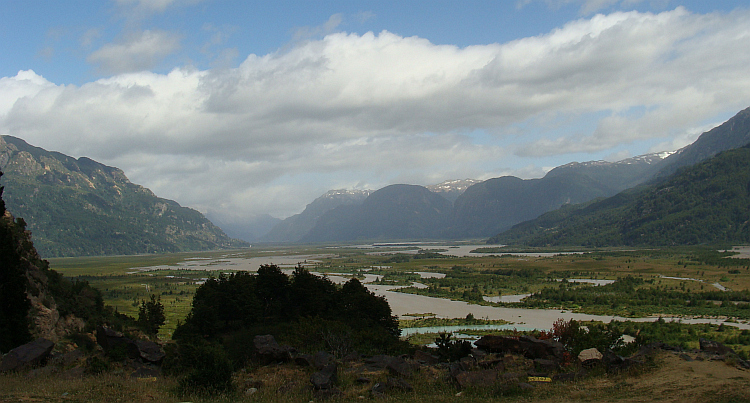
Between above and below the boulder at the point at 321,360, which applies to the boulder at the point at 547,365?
below

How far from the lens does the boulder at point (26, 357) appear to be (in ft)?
74.4

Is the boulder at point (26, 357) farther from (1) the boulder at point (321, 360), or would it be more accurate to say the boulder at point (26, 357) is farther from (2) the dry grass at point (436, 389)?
(1) the boulder at point (321, 360)

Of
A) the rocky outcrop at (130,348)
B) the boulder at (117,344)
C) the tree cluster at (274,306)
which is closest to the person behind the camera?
the rocky outcrop at (130,348)

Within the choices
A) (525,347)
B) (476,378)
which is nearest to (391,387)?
(476,378)

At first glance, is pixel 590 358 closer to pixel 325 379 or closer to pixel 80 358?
pixel 325 379

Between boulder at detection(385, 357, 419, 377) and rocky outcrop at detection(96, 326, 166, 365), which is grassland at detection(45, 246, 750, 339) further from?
boulder at detection(385, 357, 419, 377)

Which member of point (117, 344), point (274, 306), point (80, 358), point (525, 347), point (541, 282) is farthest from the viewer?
point (541, 282)

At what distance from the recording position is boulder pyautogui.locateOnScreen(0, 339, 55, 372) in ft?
74.4

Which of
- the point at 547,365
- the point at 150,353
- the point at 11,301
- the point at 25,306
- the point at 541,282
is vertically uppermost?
the point at 11,301

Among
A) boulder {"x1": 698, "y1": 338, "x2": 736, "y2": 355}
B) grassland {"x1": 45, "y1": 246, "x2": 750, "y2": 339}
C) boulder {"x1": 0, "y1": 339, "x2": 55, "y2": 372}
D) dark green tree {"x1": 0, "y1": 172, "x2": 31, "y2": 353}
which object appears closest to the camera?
boulder {"x1": 0, "y1": 339, "x2": 55, "y2": 372}

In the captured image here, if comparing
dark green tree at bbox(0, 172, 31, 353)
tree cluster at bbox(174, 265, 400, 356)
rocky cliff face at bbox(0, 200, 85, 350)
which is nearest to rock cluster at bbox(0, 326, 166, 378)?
dark green tree at bbox(0, 172, 31, 353)

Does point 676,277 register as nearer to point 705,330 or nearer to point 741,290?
point 741,290

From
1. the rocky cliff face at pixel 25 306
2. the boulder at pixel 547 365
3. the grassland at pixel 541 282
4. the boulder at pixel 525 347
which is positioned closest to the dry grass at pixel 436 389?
the boulder at pixel 547 365

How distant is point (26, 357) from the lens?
77.7 ft
